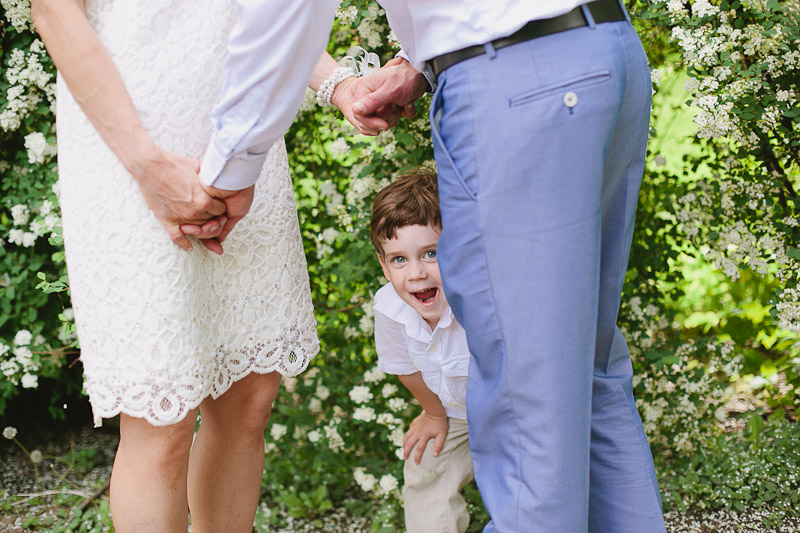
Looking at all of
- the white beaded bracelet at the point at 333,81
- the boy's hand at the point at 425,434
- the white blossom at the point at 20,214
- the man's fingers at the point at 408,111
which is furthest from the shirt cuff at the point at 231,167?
the white blossom at the point at 20,214

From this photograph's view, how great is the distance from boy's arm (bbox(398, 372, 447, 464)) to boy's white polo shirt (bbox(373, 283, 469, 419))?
0.03 meters

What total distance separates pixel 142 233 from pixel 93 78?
298 millimetres

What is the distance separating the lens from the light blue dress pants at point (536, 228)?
3.75 feet

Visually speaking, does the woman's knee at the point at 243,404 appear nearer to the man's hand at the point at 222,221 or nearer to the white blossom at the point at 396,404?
the man's hand at the point at 222,221

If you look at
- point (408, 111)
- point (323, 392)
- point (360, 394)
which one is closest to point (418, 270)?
point (408, 111)

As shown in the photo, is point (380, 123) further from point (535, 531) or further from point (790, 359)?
point (790, 359)

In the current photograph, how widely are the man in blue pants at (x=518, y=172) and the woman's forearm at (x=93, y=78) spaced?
0.15 meters

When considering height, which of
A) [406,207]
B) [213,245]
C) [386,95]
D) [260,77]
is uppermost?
[260,77]

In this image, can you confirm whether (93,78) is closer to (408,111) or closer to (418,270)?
(408,111)

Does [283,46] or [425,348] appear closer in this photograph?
[283,46]

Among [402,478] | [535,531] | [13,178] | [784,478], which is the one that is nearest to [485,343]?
[535,531]

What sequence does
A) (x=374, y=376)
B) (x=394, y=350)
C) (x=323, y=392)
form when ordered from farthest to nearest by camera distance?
(x=323, y=392)
(x=374, y=376)
(x=394, y=350)

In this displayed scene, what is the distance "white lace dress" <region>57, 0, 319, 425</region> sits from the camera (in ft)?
4.62

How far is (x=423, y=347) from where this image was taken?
2.10 m
